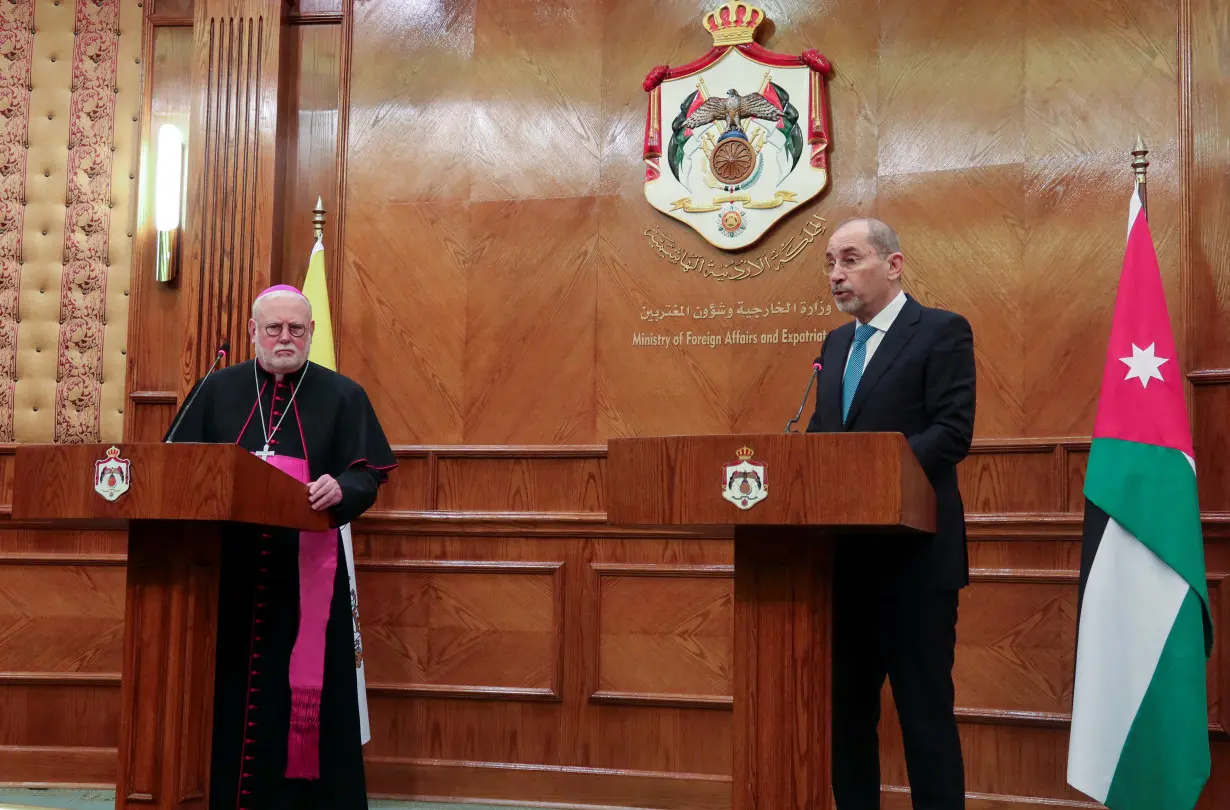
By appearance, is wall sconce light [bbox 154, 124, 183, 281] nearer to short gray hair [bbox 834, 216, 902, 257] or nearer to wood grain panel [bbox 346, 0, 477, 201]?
wood grain panel [bbox 346, 0, 477, 201]

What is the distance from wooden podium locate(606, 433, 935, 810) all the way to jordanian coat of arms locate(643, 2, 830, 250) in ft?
7.73

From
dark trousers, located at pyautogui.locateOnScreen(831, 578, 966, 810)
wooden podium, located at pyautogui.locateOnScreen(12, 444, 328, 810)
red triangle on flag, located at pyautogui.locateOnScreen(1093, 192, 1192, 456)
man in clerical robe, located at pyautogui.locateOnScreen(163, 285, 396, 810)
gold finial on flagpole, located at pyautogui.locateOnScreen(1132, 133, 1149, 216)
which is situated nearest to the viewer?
wooden podium, located at pyautogui.locateOnScreen(12, 444, 328, 810)

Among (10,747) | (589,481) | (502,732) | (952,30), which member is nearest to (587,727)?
(502,732)

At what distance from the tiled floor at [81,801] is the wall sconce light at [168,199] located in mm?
1978

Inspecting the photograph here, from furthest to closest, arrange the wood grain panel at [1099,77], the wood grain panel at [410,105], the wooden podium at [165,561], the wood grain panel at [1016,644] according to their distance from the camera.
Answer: the wood grain panel at [410,105] → the wood grain panel at [1099,77] → the wood grain panel at [1016,644] → the wooden podium at [165,561]

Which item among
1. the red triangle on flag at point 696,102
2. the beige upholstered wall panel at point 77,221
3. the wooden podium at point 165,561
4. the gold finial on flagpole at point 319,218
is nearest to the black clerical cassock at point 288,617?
the wooden podium at point 165,561

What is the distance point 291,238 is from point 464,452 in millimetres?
1153

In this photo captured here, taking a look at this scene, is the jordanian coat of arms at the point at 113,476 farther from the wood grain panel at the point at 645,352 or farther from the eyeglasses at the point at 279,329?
the wood grain panel at the point at 645,352

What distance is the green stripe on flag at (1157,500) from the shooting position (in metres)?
3.46

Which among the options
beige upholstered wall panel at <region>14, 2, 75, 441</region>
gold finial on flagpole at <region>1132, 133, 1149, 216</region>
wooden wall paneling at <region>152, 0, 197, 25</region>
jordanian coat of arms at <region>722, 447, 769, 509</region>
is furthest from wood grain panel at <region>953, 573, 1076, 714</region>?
wooden wall paneling at <region>152, 0, 197, 25</region>

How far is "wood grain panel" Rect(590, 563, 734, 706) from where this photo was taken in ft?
14.0

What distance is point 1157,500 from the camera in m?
3.51

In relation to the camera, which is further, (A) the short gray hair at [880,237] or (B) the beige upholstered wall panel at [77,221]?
(B) the beige upholstered wall panel at [77,221]

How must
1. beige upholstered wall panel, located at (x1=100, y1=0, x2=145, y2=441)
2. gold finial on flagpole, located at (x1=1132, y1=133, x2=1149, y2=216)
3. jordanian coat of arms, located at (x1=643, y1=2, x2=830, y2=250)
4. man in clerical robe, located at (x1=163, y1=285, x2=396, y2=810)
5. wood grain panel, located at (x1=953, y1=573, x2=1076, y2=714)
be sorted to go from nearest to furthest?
man in clerical robe, located at (x1=163, y1=285, x2=396, y2=810), gold finial on flagpole, located at (x1=1132, y1=133, x2=1149, y2=216), wood grain panel, located at (x1=953, y1=573, x2=1076, y2=714), jordanian coat of arms, located at (x1=643, y1=2, x2=830, y2=250), beige upholstered wall panel, located at (x1=100, y1=0, x2=145, y2=441)
